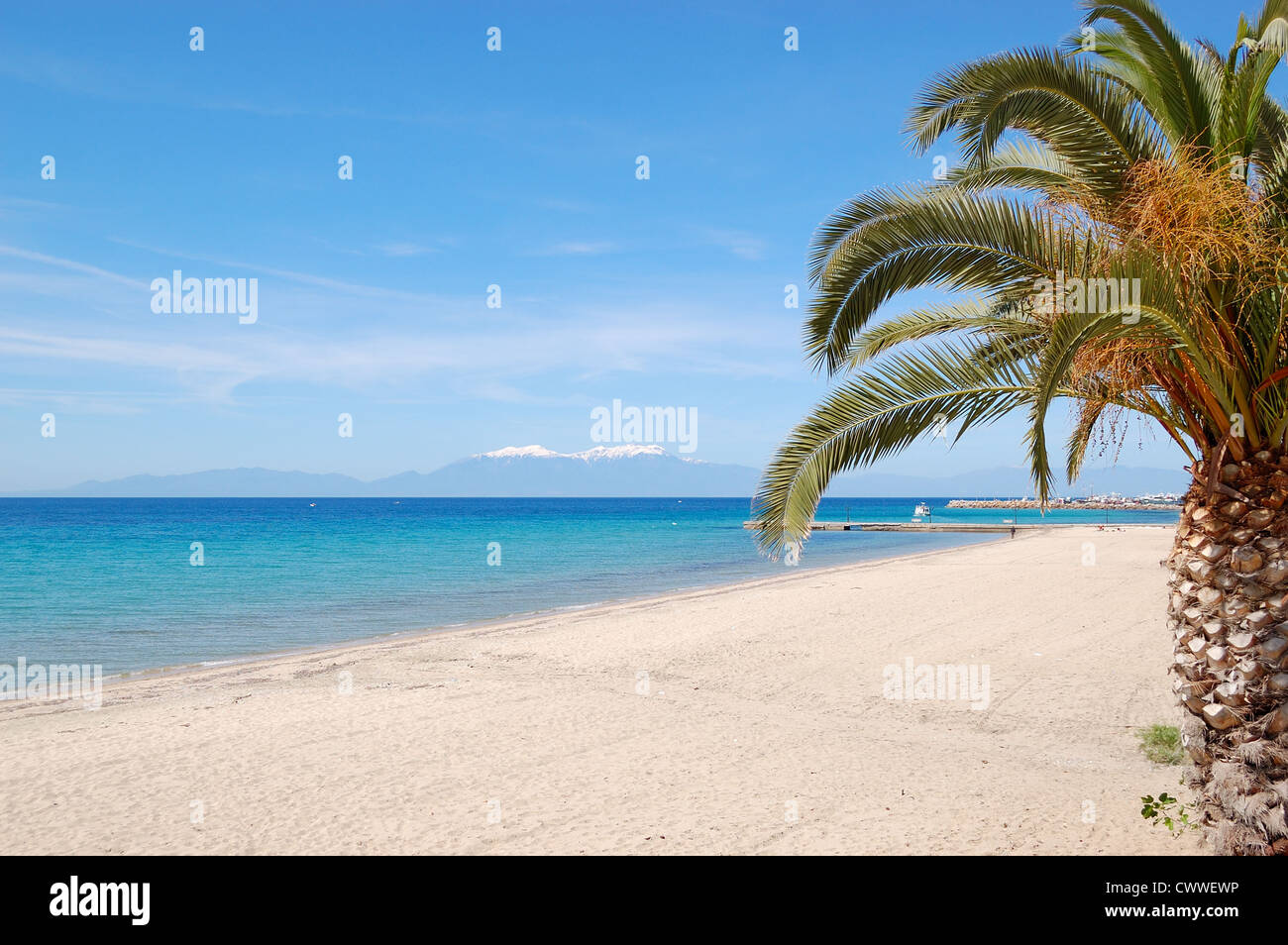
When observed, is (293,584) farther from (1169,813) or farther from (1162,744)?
(1169,813)

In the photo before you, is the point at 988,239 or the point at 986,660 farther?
the point at 986,660

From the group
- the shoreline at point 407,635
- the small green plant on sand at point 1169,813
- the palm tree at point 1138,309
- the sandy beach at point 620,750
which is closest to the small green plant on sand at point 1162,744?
the sandy beach at point 620,750

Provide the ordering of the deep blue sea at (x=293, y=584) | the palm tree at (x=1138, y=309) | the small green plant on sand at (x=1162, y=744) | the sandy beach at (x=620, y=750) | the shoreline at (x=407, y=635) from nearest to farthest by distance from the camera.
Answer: the palm tree at (x=1138, y=309) < the sandy beach at (x=620, y=750) < the small green plant on sand at (x=1162, y=744) < the shoreline at (x=407, y=635) < the deep blue sea at (x=293, y=584)

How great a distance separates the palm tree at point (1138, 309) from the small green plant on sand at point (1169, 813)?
0.50 meters

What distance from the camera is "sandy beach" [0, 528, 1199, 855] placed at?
6.26 metres

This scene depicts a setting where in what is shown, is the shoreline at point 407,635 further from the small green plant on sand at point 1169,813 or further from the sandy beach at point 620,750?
the small green plant on sand at point 1169,813

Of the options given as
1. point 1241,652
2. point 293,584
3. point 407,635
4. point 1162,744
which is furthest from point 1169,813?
point 293,584

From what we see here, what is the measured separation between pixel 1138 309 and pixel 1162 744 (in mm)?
5734

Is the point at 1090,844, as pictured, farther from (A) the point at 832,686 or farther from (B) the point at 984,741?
(A) the point at 832,686

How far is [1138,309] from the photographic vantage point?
4.57 meters

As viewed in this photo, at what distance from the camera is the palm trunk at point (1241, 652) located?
498cm

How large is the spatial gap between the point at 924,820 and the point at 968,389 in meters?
3.34
